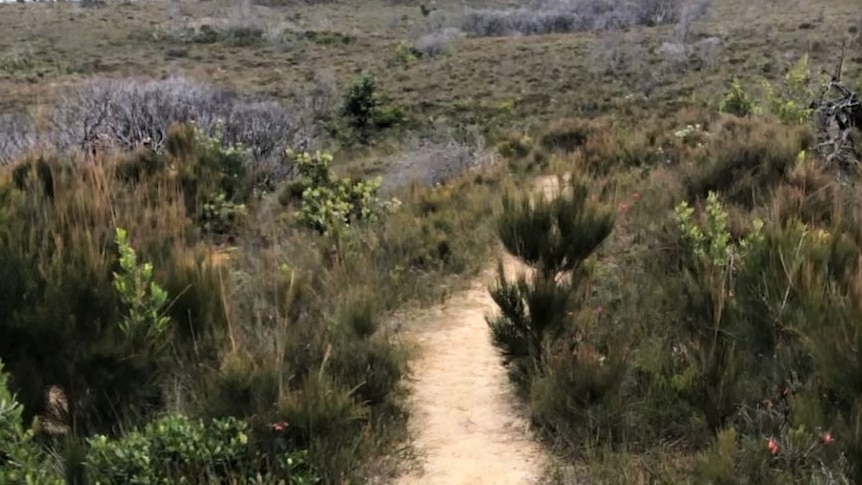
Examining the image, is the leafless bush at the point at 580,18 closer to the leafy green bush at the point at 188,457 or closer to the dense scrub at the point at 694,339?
the dense scrub at the point at 694,339

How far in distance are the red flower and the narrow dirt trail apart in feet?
3.20

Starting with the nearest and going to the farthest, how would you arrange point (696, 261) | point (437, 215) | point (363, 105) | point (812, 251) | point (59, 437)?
point (59, 437) → point (812, 251) → point (696, 261) → point (437, 215) → point (363, 105)

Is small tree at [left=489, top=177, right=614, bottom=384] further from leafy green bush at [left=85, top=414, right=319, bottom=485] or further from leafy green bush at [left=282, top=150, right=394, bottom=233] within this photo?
leafy green bush at [left=282, top=150, right=394, bottom=233]

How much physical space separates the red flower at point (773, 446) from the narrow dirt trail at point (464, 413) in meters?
0.98

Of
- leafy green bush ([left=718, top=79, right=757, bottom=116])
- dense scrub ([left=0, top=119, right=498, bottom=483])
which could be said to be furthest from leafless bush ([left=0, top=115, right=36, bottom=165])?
leafy green bush ([left=718, top=79, right=757, bottom=116])

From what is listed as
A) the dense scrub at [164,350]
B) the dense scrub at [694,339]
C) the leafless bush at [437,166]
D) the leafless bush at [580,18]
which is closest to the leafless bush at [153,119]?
the leafless bush at [437,166]

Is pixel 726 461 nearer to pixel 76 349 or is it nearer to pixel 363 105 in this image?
pixel 76 349

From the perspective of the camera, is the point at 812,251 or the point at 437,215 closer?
the point at 812,251

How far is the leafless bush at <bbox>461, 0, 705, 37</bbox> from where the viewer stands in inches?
1662

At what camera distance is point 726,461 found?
310cm

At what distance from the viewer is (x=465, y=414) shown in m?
4.32

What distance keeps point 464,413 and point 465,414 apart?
1 centimetres

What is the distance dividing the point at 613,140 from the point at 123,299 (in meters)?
10.0

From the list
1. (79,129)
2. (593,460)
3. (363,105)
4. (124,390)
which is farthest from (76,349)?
(363,105)
